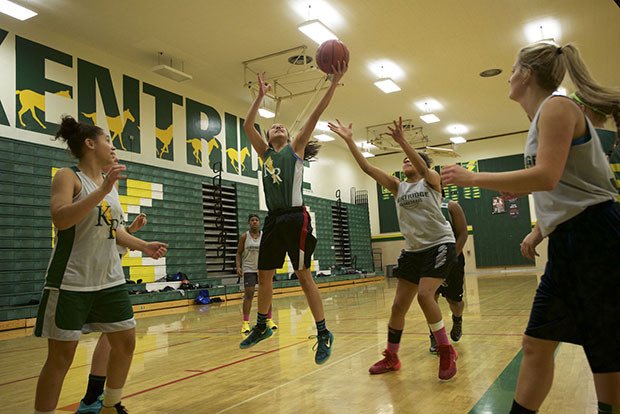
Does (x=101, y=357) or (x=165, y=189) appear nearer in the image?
(x=101, y=357)

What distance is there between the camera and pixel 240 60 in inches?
440

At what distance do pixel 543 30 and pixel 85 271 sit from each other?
1096 cm

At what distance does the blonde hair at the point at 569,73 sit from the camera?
1639 mm

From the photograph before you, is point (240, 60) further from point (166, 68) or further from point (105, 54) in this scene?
point (105, 54)

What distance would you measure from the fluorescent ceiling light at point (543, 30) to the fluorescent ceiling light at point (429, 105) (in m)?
4.05

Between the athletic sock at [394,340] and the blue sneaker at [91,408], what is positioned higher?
the athletic sock at [394,340]

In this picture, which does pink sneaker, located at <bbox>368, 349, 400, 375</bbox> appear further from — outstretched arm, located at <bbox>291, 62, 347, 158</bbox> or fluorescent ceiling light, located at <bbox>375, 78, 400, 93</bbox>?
fluorescent ceiling light, located at <bbox>375, 78, 400, 93</bbox>

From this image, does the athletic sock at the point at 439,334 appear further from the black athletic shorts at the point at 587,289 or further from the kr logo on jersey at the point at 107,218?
the kr logo on jersey at the point at 107,218

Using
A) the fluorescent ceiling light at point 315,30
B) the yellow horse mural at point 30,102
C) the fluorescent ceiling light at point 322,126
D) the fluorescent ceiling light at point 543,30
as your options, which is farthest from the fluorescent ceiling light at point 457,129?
the yellow horse mural at point 30,102

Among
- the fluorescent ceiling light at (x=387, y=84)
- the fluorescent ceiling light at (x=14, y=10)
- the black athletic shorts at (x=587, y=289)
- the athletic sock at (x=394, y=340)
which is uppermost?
the fluorescent ceiling light at (x=387, y=84)

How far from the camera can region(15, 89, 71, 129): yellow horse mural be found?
8.46m

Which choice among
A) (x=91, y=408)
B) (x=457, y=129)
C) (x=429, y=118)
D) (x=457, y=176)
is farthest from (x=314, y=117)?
(x=457, y=129)

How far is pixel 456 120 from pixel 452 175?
16.4m

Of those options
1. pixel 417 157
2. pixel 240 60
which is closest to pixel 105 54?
pixel 240 60
